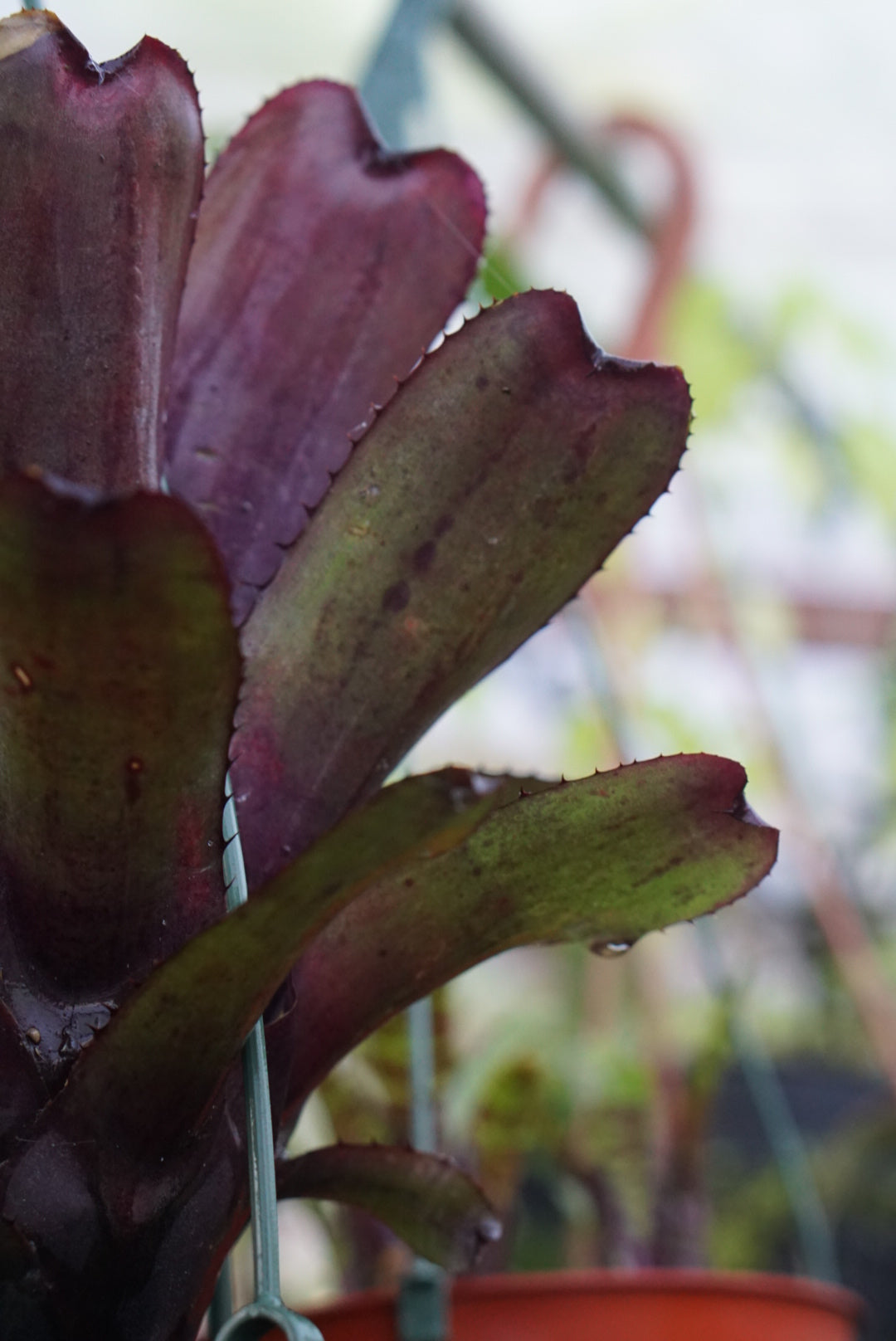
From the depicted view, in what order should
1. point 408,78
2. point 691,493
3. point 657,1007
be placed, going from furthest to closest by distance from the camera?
point 691,493 < point 657,1007 < point 408,78

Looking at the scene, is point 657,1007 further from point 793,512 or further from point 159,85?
point 793,512

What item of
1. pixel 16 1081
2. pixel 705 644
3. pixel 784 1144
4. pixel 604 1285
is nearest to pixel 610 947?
pixel 16 1081

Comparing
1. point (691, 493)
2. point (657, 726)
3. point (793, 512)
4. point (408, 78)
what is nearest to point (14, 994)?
point (408, 78)

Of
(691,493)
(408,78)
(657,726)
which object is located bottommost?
(408,78)

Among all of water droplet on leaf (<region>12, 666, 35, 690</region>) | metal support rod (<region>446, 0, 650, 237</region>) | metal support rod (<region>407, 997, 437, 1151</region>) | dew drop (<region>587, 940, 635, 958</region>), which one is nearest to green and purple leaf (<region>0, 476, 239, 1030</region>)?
water droplet on leaf (<region>12, 666, 35, 690</region>)

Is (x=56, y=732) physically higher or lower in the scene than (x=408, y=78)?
lower

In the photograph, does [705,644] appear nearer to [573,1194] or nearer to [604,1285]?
[573,1194]

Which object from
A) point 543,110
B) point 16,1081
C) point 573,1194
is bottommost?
point 16,1081
